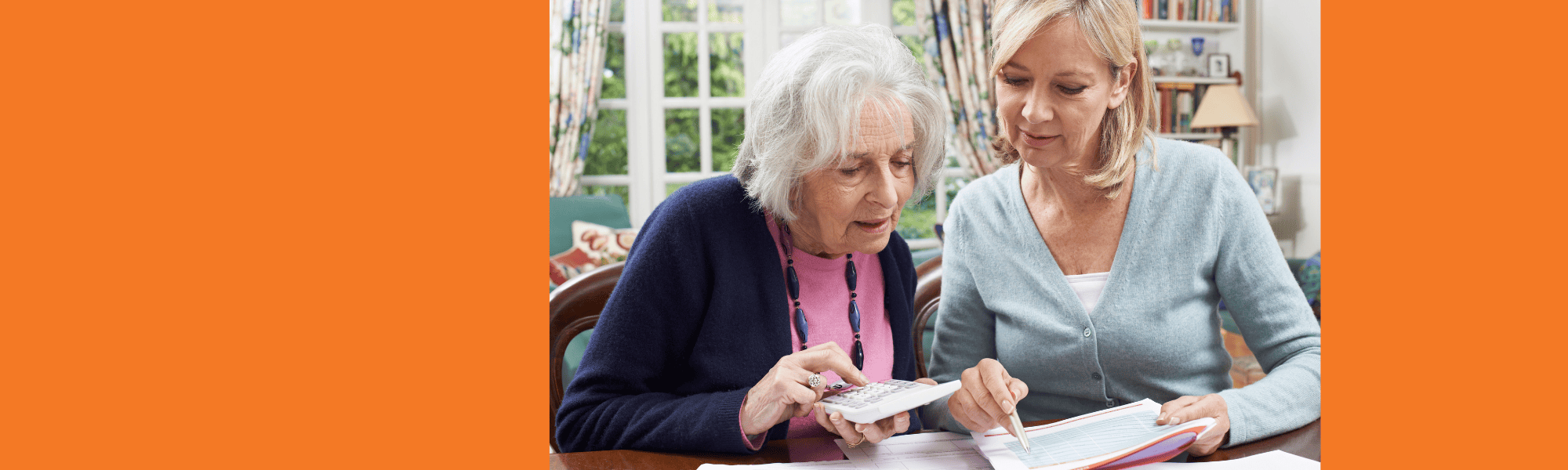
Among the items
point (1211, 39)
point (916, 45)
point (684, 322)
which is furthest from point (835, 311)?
point (1211, 39)

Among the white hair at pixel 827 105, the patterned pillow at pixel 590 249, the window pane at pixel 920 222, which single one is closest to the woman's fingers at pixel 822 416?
the white hair at pixel 827 105

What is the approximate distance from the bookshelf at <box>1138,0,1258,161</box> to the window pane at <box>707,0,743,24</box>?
2.25 meters

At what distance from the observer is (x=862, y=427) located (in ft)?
2.76

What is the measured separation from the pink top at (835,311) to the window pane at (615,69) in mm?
3665

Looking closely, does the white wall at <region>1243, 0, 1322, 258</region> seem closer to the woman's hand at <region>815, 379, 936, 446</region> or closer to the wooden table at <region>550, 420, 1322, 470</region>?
the wooden table at <region>550, 420, 1322, 470</region>

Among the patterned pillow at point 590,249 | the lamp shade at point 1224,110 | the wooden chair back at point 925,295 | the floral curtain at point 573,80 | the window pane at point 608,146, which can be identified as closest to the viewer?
the wooden chair back at point 925,295

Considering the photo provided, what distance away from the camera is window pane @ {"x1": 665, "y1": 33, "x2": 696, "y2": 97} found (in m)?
4.58

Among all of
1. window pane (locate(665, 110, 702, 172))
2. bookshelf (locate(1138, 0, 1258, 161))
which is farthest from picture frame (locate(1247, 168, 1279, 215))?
window pane (locate(665, 110, 702, 172))

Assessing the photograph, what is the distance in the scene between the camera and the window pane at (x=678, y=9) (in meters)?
4.55

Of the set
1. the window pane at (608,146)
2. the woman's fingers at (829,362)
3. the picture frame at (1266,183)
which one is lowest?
the woman's fingers at (829,362)

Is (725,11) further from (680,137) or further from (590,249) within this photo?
(590,249)

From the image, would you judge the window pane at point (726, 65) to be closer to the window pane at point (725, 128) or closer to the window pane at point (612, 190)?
the window pane at point (725, 128)

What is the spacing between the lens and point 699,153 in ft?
15.4

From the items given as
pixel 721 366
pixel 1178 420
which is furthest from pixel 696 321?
pixel 1178 420
